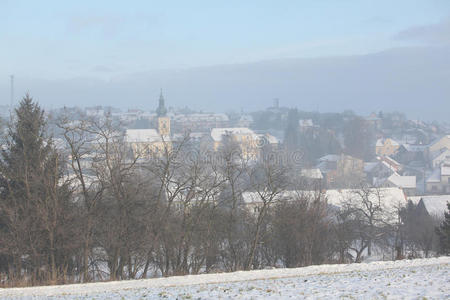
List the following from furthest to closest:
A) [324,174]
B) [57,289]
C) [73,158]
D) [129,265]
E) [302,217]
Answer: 1. [324,174]
2. [302,217]
3. [73,158]
4. [129,265]
5. [57,289]

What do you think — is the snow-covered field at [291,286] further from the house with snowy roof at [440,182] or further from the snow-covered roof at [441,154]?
the snow-covered roof at [441,154]

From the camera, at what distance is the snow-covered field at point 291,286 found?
34.0ft

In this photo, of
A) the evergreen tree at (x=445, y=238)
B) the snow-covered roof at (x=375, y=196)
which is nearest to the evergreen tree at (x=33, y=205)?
the evergreen tree at (x=445, y=238)

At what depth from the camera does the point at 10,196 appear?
59.7ft

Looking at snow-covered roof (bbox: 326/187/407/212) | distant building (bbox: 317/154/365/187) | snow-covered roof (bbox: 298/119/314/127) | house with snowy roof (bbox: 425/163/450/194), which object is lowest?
house with snowy roof (bbox: 425/163/450/194)

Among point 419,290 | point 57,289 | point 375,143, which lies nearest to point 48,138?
point 57,289

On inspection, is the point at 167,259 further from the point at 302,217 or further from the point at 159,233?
the point at 302,217

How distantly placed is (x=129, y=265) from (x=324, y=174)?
7054 cm

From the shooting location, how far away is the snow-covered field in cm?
1038

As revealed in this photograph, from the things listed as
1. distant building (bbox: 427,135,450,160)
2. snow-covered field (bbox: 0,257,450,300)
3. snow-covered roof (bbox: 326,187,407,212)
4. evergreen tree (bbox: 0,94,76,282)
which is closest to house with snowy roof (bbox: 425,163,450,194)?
snow-covered roof (bbox: 326,187,407,212)

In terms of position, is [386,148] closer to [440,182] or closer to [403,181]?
[440,182]

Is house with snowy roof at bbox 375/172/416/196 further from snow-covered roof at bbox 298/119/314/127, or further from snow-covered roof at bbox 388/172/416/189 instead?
snow-covered roof at bbox 298/119/314/127

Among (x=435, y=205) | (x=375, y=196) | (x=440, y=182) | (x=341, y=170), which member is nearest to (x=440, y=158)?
(x=440, y=182)

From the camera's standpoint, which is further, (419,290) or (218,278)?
(218,278)
